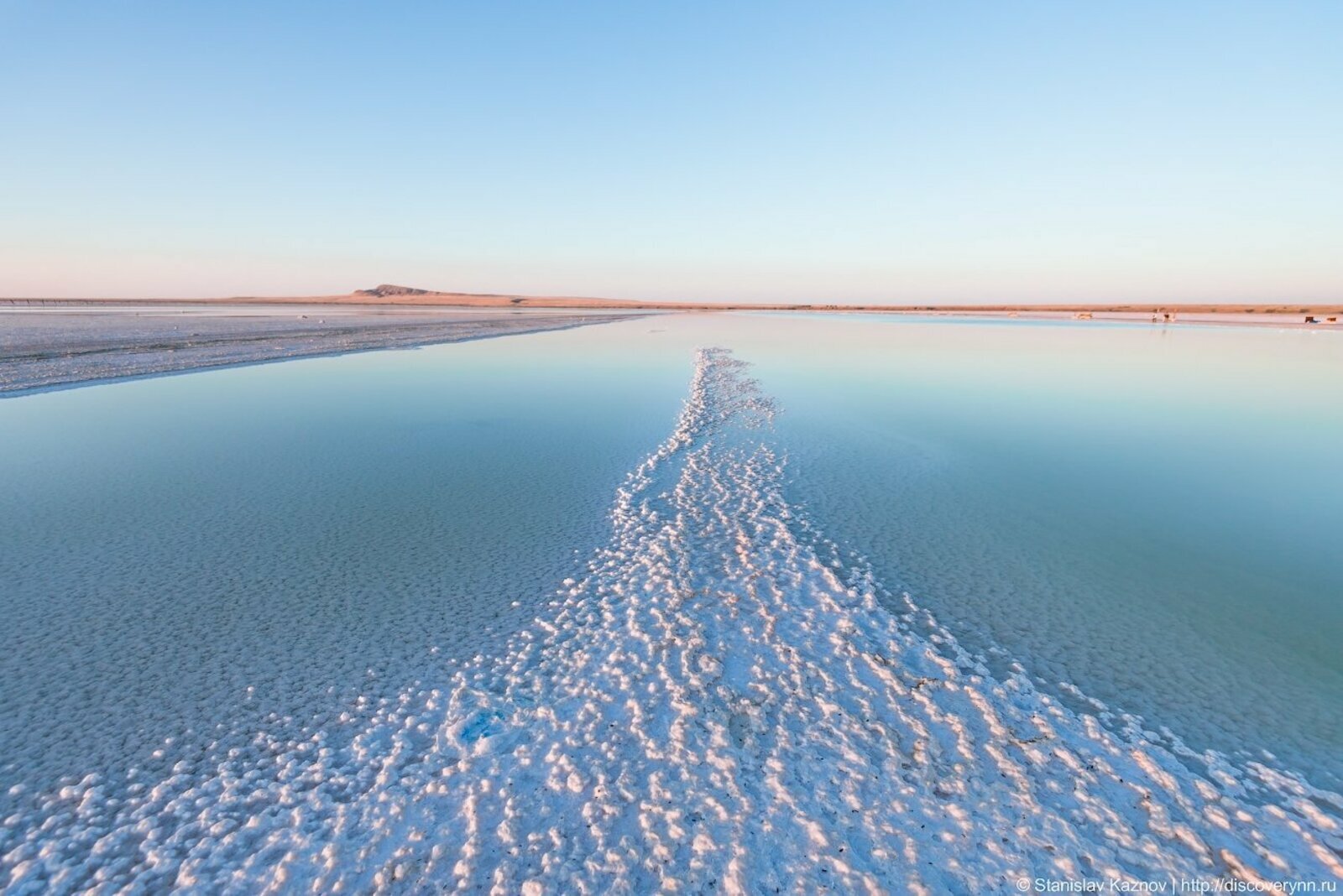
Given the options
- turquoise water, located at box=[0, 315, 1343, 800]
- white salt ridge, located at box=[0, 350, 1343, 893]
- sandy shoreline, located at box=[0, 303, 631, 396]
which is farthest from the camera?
sandy shoreline, located at box=[0, 303, 631, 396]

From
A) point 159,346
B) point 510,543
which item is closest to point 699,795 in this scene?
point 510,543

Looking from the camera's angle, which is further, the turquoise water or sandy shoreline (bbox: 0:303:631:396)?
sandy shoreline (bbox: 0:303:631:396)

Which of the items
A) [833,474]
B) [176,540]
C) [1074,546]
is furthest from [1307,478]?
[176,540]

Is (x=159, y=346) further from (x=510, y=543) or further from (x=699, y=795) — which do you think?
(x=699, y=795)

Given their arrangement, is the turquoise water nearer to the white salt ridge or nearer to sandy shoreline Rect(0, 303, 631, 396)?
the white salt ridge

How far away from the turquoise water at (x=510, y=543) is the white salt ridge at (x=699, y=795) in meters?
0.38

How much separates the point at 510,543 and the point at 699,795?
3829 mm

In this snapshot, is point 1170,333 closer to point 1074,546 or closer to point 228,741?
point 1074,546

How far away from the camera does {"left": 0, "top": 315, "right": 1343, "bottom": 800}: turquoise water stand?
397 cm

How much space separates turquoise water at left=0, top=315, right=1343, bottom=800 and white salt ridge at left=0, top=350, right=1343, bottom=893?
38 centimetres

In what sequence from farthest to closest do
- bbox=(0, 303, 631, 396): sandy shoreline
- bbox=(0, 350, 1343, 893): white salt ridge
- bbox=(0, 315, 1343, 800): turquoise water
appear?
bbox=(0, 303, 631, 396): sandy shoreline
bbox=(0, 315, 1343, 800): turquoise water
bbox=(0, 350, 1343, 893): white salt ridge

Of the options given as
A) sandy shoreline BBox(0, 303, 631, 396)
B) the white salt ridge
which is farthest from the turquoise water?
sandy shoreline BBox(0, 303, 631, 396)

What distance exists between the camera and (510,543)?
6.38m

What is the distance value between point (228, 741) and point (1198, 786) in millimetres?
5743
